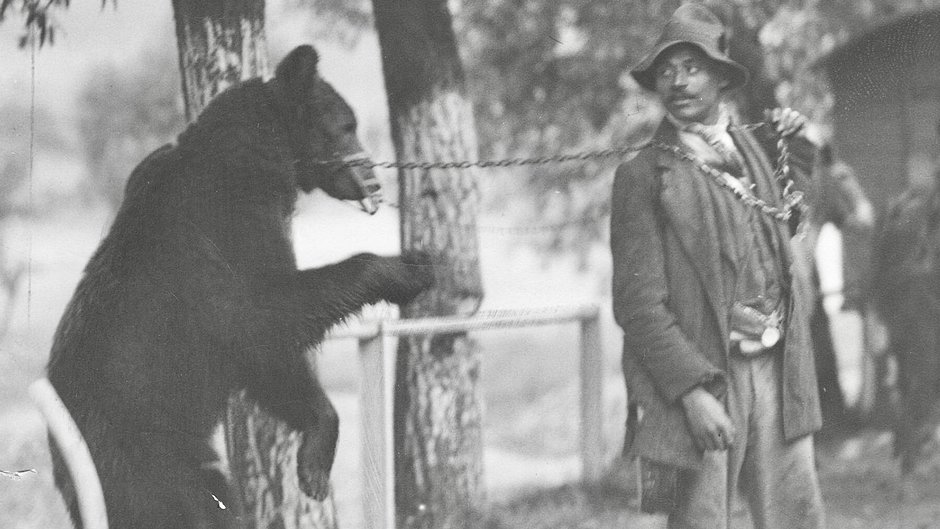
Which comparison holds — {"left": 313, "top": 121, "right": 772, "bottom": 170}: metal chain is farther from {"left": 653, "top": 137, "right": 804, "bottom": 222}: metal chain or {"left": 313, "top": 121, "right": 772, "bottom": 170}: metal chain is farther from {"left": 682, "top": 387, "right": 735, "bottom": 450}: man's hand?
{"left": 682, "top": 387, "right": 735, "bottom": 450}: man's hand

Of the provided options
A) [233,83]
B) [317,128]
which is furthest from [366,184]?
[233,83]

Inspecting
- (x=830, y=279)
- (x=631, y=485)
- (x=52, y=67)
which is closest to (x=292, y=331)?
(x=52, y=67)

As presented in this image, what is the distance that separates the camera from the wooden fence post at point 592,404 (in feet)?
18.0

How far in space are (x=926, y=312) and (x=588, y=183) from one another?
6.99ft

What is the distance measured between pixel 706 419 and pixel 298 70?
2.11 m

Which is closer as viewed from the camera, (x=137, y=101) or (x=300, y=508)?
(x=137, y=101)

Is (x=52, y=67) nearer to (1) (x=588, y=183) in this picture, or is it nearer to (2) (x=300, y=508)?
(2) (x=300, y=508)

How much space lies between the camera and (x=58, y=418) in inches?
152

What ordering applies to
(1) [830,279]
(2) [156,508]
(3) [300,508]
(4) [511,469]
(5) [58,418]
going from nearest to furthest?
(5) [58,418] → (2) [156,508] → (3) [300,508] → (4) [511,469] → (1) [830,279]

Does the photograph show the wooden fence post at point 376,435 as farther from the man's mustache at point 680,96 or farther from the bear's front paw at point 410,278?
the man's mustache at point 680,96

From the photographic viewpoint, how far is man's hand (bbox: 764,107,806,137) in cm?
536

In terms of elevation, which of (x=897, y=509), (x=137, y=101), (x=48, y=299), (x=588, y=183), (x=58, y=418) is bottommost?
(x=897, y=509)

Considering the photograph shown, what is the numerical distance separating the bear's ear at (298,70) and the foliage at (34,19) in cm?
83

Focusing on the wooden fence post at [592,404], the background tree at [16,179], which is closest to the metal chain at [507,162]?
the wooden fence post at [592,404]
